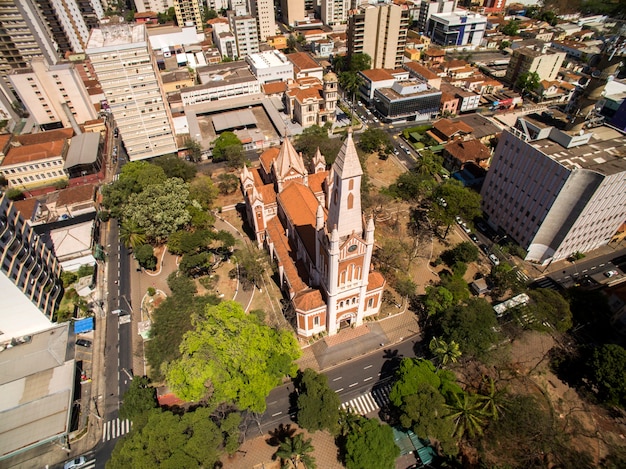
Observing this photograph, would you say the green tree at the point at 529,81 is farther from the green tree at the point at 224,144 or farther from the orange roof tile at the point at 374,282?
the orange roof tile at the point at 374,282

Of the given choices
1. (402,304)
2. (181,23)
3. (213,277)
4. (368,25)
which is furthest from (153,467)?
(181,23)

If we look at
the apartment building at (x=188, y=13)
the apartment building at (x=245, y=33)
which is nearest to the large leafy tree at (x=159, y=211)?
the apartment building at (x=245, y=33)

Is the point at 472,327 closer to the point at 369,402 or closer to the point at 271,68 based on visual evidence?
the point at 369,402

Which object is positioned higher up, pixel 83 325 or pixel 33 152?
pixel 33 152

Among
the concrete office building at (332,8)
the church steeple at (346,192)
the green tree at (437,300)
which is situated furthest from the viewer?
the concrete office building at (332,8)

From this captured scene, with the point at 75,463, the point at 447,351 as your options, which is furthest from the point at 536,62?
the point at 75,463

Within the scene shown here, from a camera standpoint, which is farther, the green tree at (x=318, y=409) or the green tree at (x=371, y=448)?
the green tree at (x=318, y=409)


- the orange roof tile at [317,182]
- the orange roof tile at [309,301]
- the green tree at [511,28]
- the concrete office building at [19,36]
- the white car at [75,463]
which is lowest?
the white car at [75,463]
